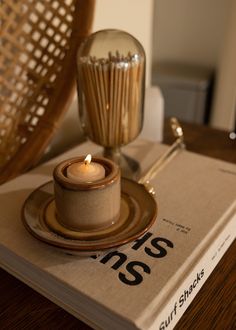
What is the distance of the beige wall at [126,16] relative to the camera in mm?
674

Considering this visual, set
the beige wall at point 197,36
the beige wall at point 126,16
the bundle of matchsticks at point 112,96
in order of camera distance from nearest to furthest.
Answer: the bundle of matchsticks at point 112,96
the beige wall at point 126,16
the beige wall at point 197,36

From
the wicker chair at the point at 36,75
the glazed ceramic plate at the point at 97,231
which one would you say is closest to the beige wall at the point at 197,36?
the wicker chair at the point at 36,75

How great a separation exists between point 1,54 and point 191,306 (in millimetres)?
371

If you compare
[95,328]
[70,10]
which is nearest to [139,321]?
[95,328]

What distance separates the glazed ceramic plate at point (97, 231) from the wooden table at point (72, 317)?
7 cm

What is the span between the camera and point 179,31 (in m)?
1.75

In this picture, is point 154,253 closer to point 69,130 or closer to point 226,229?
point 226,229

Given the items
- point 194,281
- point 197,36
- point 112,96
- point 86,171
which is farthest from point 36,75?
point 197,36

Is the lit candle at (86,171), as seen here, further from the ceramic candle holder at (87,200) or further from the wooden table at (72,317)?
the wooden table at (72,317)

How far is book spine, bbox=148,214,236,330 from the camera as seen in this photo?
0.31 metres

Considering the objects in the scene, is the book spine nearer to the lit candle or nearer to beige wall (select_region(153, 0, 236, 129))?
the lit candle

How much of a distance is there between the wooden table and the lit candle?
0.13 m

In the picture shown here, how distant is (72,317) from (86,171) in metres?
0.14

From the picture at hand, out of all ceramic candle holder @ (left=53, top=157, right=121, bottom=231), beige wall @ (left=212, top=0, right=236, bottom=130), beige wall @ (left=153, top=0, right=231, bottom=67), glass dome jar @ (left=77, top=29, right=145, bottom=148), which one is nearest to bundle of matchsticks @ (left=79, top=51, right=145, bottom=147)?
glass dome jar @ (left=77, top=29, right=145, bottom=148)
